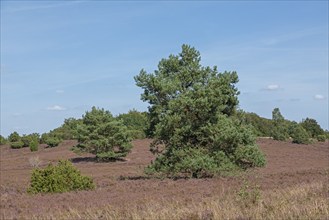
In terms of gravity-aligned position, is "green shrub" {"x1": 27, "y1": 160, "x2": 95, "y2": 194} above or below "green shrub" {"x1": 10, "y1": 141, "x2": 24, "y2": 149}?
below

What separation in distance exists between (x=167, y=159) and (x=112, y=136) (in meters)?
32.2

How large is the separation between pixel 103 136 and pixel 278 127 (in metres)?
46.0

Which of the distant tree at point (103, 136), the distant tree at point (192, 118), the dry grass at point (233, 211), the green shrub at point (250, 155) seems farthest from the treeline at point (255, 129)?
the dry grass at point (233, 211)

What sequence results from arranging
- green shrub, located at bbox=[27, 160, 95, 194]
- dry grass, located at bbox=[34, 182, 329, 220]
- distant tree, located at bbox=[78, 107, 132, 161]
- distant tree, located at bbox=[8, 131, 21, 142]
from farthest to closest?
distant tree, located at bbox=[8, 131, 21, 142], distant tree, located at bbox=[78, 107, 132, 161], green shrub, located at bbox=[27, 160, 95, 194], dry grass, located at bbox=[34, 182, 329, 220]

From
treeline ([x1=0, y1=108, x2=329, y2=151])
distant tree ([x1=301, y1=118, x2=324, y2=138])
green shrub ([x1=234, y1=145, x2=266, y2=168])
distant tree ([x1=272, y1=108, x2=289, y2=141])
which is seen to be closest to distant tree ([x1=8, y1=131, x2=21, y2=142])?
treeline ([x1=0, y1=108, x2=329, y2=151])

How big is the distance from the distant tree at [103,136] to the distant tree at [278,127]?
3802cm

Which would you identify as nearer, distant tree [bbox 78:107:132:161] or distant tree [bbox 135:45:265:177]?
distant tree [bbox 135:45:265:177]

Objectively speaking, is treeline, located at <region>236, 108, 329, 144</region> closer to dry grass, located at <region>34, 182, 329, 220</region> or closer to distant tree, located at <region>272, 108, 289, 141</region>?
distant tree, located at <region>272, 108, 289, 141</region>

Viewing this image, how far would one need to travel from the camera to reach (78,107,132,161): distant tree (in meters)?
58.0

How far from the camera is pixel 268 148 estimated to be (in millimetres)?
67688

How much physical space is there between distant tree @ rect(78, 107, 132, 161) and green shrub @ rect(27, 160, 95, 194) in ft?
124

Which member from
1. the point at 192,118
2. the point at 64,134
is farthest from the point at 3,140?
the point at 192,118

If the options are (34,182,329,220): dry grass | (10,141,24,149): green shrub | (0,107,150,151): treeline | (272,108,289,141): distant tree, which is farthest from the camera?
(272,108,289,141): distant tree

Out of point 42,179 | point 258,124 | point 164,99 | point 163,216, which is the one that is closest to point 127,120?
point 258,124
